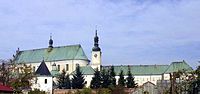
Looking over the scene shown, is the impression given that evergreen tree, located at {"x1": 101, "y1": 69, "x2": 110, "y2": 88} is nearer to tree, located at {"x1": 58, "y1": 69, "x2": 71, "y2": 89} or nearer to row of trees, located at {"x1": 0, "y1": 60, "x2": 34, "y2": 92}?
tree, located at {"x1": 58, "y1": 69, "x2": 71, "y2": 89}

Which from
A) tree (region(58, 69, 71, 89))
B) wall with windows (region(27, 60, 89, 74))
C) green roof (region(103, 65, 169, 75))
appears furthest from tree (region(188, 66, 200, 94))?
green roof (region(103, 65, 169, 75))

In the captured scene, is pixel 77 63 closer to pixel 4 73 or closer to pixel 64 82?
pixel 64 82

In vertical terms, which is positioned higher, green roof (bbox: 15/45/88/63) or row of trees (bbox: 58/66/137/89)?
green roof (bbox: 15/45/88/63)

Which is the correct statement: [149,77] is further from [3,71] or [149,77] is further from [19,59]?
[3,71]

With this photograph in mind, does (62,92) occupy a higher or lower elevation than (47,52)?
lower

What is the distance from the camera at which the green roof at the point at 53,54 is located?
124312 mm

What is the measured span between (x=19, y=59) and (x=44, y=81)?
1476 inches

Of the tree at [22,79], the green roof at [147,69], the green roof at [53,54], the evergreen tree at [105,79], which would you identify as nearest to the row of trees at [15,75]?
the tree at [22,79]

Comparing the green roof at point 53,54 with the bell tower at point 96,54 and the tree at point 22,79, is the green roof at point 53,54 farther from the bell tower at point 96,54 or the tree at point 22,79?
the tree at point 22,79

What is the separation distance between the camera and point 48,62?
421 ft

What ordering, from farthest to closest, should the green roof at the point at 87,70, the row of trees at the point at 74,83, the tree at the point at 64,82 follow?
the green roof at the point at 87,70 < the tree at the point at 64,82 < the row of trees at the point at 74,83

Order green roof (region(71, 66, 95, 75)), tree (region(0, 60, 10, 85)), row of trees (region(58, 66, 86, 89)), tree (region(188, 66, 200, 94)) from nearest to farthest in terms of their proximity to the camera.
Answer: tree (region(188, 66, 200, 94)), tree (region(0, 60, 10, 85)), row of trees (region(58, 66, 86, 89)), green roof (region(71, 66, 95, 75))

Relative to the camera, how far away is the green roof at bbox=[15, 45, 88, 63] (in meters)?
124

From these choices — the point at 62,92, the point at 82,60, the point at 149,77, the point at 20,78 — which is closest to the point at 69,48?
the point at 82,60
